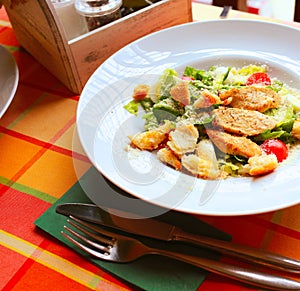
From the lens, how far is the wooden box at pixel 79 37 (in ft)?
3.63

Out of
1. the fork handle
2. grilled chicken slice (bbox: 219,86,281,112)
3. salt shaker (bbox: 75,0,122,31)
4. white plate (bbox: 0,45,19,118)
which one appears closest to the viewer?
the fork handle

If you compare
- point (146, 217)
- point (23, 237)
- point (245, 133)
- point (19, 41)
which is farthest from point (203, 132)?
point (19, 41)

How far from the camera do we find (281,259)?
0.71m

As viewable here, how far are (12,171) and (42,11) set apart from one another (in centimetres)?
40

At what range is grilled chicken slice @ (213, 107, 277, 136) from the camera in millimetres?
896

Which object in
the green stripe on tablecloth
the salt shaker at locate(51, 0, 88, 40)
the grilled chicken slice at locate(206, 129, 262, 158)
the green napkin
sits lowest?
the green stripe on tablecloth

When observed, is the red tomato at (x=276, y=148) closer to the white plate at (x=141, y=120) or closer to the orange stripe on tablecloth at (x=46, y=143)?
the white plate at (x=141, y=120)

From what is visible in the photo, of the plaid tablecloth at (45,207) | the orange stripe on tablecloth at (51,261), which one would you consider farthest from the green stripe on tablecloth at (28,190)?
the orange stripe on tablecloth at (51,261)

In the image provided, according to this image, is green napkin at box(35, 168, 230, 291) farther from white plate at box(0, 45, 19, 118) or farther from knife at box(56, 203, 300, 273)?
white plate at box(0, 45, 19, 118)

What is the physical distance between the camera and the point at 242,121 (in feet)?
3.01

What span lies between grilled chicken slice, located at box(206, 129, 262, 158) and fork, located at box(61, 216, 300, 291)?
9.5 inches

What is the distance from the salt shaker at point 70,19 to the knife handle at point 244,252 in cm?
74

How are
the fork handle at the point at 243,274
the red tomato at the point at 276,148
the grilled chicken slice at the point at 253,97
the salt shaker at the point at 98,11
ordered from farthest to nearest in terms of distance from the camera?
1. the salt shaker at the point at 98,11
2. the grilled chicken slice at the point at 253,97
3. the red tomato at the point at 276,148
4. the fork handle at the point at 243,274

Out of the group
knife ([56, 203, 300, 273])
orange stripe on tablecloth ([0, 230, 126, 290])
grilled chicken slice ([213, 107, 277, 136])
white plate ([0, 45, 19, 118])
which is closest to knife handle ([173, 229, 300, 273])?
knife ([56, 203, 300, 273])
